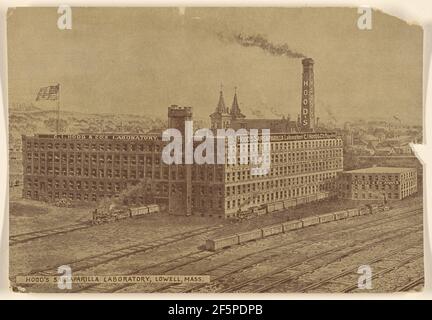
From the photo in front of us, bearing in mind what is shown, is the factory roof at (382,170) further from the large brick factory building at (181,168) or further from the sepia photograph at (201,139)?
the large brick factory building at (181,168)

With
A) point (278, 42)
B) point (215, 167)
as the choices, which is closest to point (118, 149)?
point (215, 167)

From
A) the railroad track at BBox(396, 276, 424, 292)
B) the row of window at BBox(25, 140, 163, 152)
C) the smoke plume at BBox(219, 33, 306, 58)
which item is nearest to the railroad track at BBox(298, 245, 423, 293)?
the railroad track at BBox(396, 276, 424, 292)

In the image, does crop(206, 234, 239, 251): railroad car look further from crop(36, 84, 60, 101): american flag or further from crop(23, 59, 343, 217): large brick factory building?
crop(36, 84, 60, 101): american flag

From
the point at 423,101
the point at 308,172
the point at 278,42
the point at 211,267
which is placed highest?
the point at 278,42

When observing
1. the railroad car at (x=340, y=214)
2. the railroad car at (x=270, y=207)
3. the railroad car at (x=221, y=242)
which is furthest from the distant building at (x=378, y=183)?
the railroad car at (x=221, y=242)

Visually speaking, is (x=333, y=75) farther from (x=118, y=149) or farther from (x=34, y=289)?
(x=34, y=289)

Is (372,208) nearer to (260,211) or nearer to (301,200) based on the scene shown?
(301,200)
